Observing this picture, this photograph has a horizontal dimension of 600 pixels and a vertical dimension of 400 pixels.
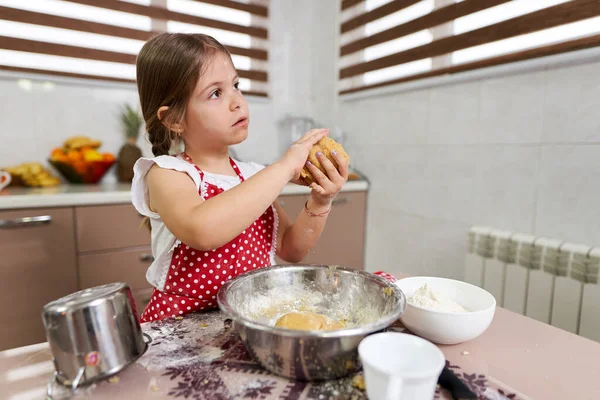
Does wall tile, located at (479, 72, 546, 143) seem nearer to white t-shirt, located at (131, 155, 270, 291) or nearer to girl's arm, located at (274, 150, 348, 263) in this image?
girl's arm, located at (274, 150, 348, 263)

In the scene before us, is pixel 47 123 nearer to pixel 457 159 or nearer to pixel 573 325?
pixel 457 159

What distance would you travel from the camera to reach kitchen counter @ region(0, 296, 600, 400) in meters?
0.49

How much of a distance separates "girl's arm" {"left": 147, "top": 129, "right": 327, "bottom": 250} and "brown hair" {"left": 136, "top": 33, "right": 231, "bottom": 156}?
0.19 meters

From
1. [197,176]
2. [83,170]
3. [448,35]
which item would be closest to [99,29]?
[83,170]

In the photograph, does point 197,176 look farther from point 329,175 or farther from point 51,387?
point 51,387

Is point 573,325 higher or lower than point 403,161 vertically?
lower

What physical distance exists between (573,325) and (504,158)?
2.04ft

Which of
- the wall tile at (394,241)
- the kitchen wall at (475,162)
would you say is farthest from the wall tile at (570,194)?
the wall tile at (394,241)

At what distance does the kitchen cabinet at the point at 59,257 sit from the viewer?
4.86 feet

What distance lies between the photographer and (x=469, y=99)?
5.32 ft

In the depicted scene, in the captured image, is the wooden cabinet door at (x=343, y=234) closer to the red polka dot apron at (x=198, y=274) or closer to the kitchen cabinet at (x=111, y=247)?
the kitchen cabinet at (x=111, y=247)

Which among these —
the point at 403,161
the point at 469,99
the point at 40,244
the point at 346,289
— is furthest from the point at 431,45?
the point at 40,244

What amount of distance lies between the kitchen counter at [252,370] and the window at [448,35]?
3.56ft

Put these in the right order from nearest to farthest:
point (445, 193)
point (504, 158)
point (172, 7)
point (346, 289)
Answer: point (346, 289), point (504, 158), point (445, 193), point (172, 7)
